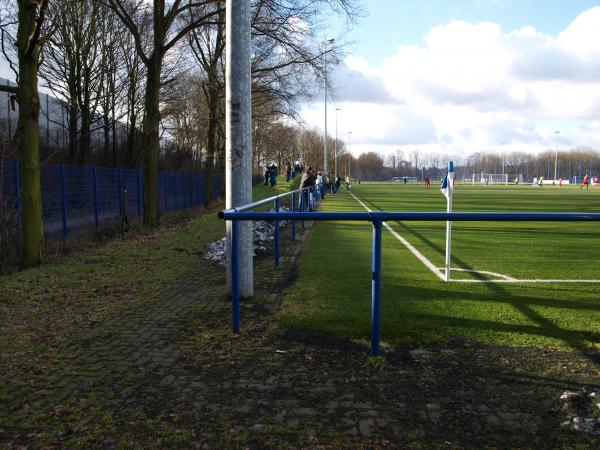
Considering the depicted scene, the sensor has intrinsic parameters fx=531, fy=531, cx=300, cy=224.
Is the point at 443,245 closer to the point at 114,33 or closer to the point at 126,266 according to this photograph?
the point at 126,266

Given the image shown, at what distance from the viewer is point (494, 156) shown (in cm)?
14012

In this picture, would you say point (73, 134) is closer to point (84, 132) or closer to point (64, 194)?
point (84, 132)

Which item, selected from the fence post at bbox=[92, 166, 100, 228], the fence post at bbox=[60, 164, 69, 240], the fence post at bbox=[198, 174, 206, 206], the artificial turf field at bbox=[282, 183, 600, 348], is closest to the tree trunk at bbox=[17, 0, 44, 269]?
the fence post at bbox=[60, 164, 69, 240]

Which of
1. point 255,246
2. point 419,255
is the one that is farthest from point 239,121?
point 419,255

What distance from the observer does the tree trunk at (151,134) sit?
16.7 meters

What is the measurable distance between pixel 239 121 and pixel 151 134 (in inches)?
467

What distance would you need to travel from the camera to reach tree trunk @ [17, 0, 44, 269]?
8.83 metres

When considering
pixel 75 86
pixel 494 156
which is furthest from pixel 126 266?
pixel 494 156

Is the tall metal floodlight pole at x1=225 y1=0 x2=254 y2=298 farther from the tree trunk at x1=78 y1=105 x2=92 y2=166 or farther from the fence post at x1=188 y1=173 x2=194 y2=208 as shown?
the fence post at x1=188 y1=173 x2=194 y2=208

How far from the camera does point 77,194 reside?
15.1 m

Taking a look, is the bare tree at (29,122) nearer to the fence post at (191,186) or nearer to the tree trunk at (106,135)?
the tree trunk at (106,135)

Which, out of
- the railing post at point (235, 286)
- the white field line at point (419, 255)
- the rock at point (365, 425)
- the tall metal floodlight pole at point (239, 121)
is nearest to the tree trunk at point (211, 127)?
the white field line at point (419, 255)

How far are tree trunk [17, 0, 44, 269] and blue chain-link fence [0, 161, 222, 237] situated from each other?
2.77 ft

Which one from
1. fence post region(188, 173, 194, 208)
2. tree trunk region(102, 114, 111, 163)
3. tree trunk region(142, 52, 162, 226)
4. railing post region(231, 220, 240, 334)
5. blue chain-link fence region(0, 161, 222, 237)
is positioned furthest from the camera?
fence post region(188, 173, 194, 208)
